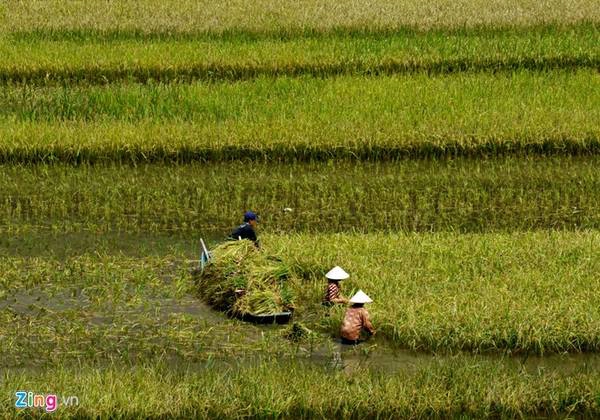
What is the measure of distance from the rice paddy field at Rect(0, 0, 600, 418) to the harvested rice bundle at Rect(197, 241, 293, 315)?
0.13 meters

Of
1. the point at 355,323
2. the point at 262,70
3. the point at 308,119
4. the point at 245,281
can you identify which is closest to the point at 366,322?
the point at 355,323

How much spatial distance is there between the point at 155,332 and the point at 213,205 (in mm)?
4009

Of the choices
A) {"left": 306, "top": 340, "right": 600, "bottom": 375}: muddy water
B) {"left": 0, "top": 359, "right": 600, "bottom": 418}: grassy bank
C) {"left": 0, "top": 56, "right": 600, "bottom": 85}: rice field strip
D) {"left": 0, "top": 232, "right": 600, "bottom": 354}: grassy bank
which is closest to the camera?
{"left": 0, "top": 359, "right": 600, "bottom": 418}: grassy bank

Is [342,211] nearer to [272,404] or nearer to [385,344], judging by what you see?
[385,344]

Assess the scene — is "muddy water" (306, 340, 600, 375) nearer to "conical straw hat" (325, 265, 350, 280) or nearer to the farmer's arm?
the farmer's arm

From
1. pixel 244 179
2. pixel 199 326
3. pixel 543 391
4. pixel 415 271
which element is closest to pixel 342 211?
pixel 244 179

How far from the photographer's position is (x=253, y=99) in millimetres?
18094

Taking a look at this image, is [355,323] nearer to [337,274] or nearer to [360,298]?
[360,298]

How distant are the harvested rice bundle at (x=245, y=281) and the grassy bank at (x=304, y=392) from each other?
1.49 metres

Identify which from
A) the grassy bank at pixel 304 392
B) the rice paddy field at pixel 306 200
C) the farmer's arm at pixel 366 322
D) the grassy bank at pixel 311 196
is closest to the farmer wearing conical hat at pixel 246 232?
the rice paddy field at pixel 306 200

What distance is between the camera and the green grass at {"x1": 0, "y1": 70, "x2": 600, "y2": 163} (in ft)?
53.3

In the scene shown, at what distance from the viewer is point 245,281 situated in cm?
1158

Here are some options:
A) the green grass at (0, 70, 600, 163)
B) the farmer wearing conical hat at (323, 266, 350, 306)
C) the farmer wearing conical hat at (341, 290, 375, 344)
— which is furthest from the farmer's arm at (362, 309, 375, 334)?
the green grass at (0, 70, 600, 163)

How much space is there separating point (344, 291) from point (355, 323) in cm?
109
